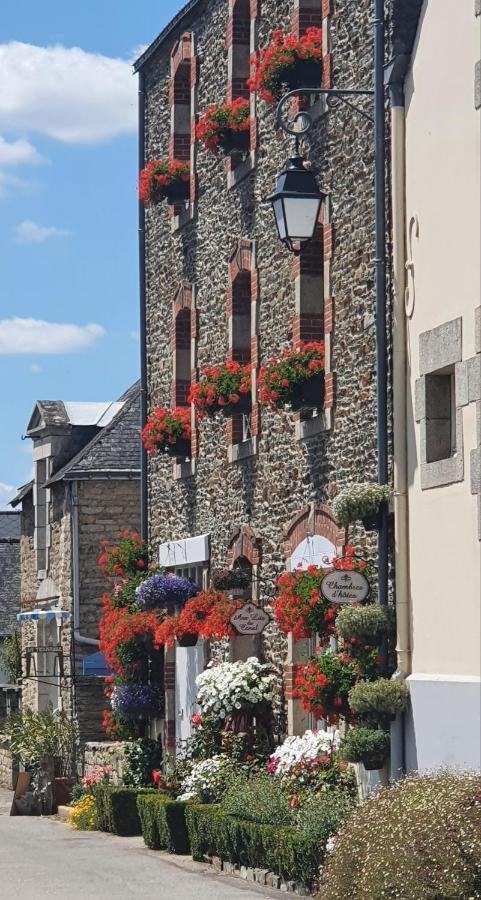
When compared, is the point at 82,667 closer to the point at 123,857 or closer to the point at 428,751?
the point at 123,857

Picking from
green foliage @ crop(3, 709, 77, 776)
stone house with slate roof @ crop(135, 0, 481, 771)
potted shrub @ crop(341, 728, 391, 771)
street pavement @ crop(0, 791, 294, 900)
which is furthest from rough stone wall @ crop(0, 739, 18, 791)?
potted shrub @ crop(341, 728, 391, 771)

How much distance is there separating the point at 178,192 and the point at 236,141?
247 cm

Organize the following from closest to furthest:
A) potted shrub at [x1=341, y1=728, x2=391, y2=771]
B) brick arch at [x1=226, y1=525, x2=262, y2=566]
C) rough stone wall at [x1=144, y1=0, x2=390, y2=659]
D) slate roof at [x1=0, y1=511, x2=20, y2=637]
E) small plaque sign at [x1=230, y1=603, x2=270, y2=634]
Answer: potted shrub at [x1=341, y1=728, x2=391, y2=771] → rough stone wall at [x1=144, y1=0, x2=390, y2=659] → small plaque sign at [x1=230, y1=603, x2=270, y2=634] → brick arch at [x1=226, y1=525, x2=262, y2=566] → slate roof at [x1=0, y1=511, x2=20, y2=637]

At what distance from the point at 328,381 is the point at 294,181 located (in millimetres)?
1831

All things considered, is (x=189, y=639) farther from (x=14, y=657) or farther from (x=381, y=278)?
(x=14, y=657)

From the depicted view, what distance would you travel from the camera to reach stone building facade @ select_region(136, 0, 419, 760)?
15534 millimetres

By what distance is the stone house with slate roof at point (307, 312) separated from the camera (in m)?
13.2

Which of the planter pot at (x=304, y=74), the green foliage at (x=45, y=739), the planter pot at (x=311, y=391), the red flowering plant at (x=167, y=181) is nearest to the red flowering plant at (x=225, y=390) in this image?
the planter pot at (x=311, y=391)

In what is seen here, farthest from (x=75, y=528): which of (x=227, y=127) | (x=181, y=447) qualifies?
(x=227, y=127)

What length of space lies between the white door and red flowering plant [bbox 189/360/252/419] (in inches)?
117

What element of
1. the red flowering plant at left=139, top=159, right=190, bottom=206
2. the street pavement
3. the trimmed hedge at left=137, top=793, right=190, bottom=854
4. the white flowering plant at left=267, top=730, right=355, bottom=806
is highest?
the red flowering plant at left=139, top=159, right=190, bottom=206

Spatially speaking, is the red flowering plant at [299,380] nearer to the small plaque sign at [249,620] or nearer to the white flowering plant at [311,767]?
the small plaque sign at [249,620]

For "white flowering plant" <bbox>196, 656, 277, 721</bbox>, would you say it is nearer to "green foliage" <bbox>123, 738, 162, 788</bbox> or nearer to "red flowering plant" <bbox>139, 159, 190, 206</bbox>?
"green foliage" <bbox>123, 738, 162, 788</bbox>

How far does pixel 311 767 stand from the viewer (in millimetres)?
15242
